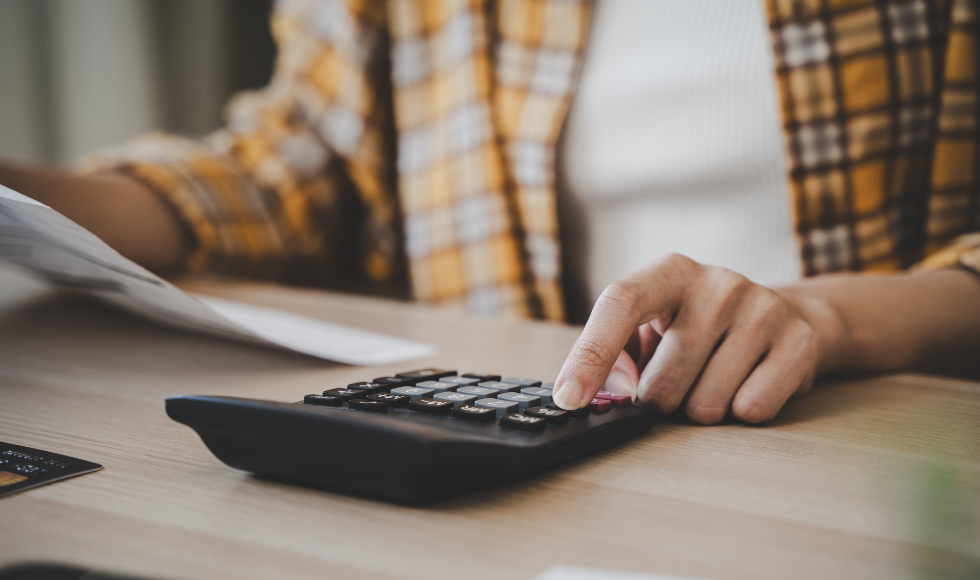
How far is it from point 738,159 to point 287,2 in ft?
2.49

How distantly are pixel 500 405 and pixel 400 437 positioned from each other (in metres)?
0.07

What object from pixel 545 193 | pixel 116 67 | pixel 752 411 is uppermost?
pixel 116 67

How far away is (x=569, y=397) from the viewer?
30cm

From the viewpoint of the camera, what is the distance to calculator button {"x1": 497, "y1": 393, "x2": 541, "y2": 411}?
30cm

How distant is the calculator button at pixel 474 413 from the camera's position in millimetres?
276

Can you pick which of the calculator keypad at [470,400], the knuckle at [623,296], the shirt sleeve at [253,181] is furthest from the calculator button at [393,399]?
the shirt sleeve at [253,181]

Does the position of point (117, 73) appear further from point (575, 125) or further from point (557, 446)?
point (557, 446)

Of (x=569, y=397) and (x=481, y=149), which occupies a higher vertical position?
(x=481, y=149)

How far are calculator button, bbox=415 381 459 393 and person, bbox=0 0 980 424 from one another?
55mm

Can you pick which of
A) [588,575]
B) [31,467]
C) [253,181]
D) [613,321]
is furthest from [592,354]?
[253,181]

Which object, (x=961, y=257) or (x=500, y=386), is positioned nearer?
(x=500, y=386)

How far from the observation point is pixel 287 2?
1084 mm

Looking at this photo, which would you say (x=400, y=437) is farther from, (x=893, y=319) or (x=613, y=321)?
(x=893, y=319)

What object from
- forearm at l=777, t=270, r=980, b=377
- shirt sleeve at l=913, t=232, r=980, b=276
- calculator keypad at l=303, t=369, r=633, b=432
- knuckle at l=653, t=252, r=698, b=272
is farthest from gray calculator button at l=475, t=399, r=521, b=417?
shirt sleeve at l=913, t=232, r=980, b=276
